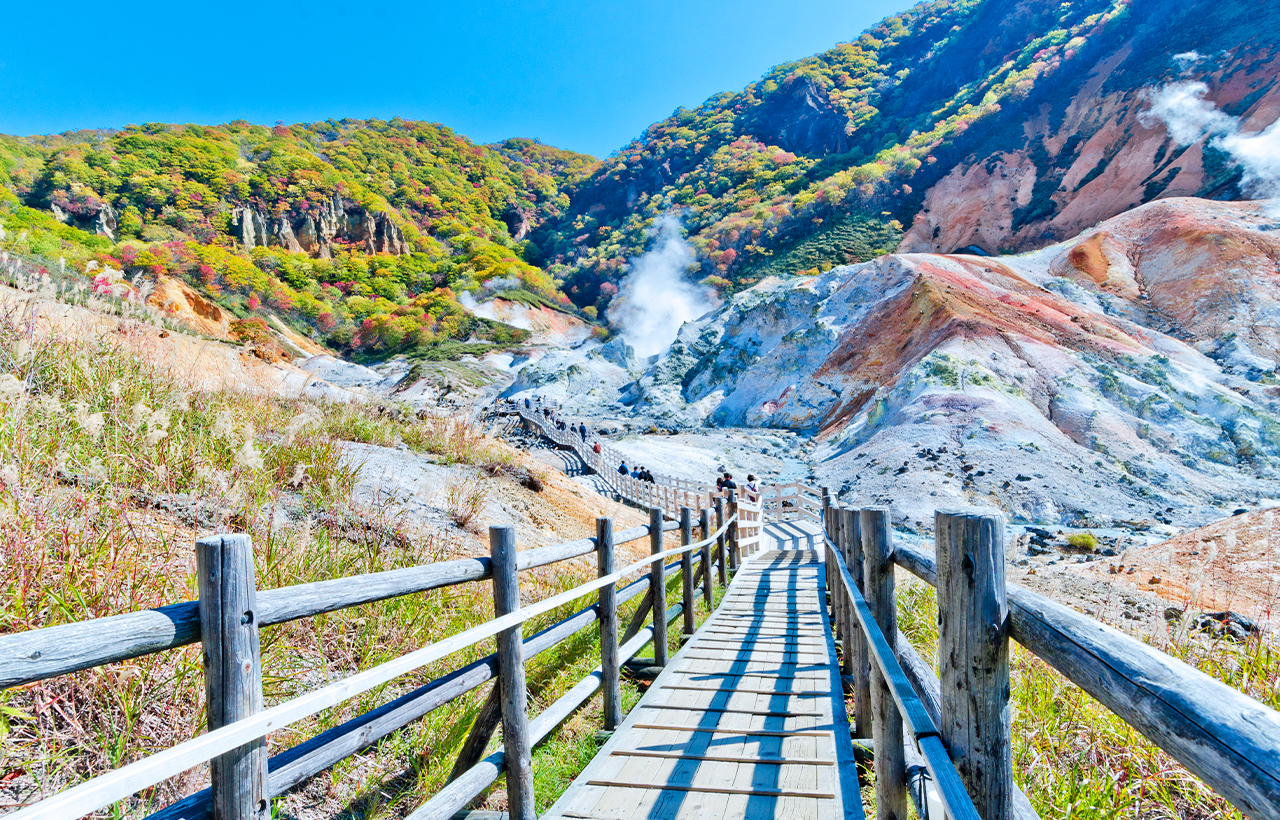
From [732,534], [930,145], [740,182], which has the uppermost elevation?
[740,182]

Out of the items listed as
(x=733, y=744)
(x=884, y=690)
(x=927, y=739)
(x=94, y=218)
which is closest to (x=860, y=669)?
(x=733, y=744)

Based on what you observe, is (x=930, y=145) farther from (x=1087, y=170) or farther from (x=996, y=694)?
(x=996, y=694)

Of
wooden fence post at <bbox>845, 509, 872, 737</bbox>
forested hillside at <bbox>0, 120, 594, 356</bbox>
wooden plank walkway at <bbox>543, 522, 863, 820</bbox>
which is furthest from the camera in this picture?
forested hillside at <bbox>0, 120, 594, 356</bbox>

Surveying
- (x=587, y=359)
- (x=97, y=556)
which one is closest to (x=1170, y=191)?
(x=587, y=359)

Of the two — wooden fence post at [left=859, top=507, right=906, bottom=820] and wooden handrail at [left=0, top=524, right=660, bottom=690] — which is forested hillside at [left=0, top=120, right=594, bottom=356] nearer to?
wooden handrail at [left=0, top=524, right=660, bottom=690]

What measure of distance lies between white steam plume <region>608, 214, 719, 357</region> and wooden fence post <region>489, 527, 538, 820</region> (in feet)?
185

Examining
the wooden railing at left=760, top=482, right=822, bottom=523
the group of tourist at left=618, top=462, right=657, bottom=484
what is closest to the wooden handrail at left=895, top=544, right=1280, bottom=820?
the wooden railing at left=760, top=482, right=822, bottom=523

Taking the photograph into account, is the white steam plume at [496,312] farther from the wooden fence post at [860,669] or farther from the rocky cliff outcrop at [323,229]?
the wooden fence post at [860,669]

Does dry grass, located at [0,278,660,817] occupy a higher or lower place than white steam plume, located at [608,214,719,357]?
lower

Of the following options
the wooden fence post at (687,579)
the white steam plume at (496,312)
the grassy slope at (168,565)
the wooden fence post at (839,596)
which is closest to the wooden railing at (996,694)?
the grassy slope at (168,565)

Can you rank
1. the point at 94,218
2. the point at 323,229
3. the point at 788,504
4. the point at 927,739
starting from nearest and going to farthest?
the point at 927,739, the point at 788,504, the point at 94,218, the point at 323,229

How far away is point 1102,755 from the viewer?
3.04 metres

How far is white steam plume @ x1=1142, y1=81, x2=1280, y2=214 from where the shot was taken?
34.4m

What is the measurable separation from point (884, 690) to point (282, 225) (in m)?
84.5
